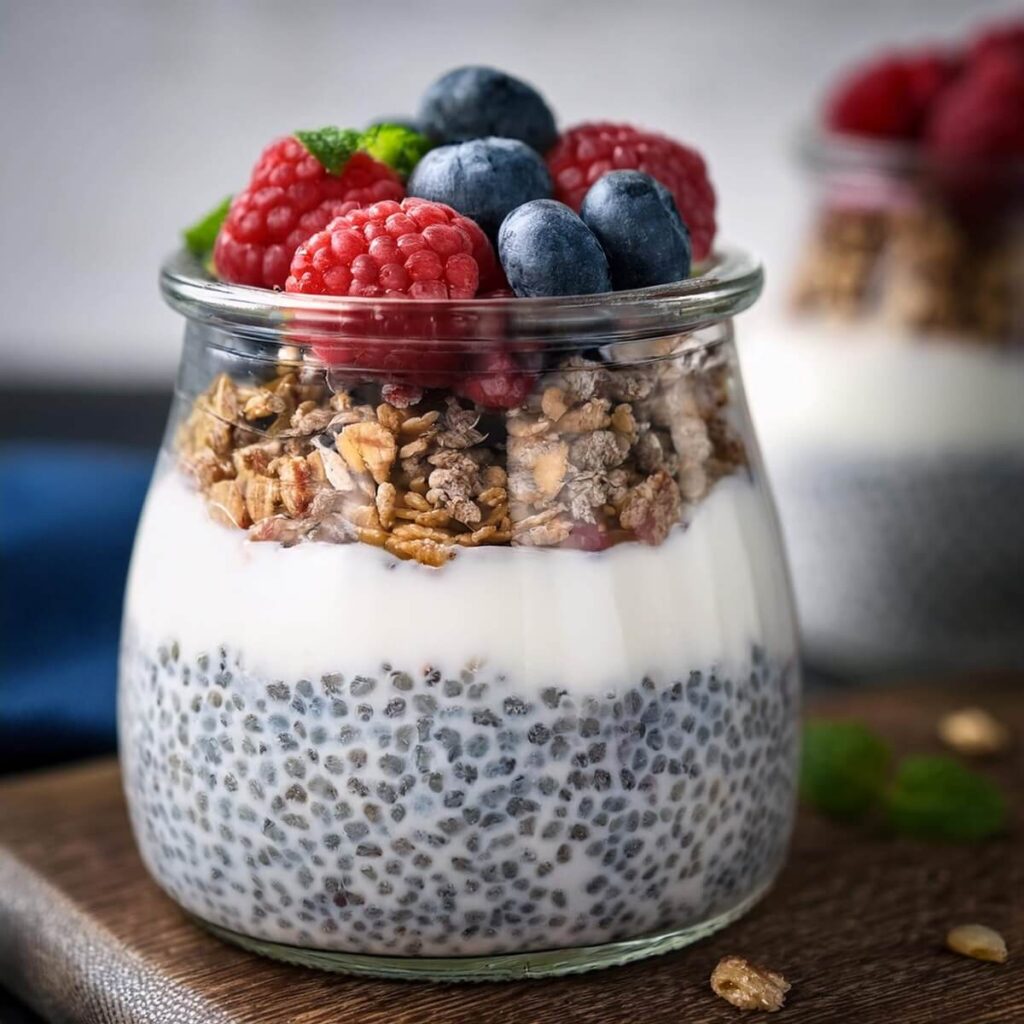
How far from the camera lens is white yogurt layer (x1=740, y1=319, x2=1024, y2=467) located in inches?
52.2

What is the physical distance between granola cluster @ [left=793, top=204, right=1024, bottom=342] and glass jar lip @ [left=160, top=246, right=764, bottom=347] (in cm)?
60

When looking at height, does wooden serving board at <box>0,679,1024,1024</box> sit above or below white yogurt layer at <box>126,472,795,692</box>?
below

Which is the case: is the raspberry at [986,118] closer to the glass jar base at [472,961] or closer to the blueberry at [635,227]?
the blueberry at [635,227]

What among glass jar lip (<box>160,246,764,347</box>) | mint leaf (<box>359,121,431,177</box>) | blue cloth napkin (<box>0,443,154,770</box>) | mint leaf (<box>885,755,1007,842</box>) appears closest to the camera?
glass jar lip (<box>160,246,764,347</box>)

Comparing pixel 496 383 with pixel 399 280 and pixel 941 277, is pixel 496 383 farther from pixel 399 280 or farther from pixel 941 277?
pixel 941 277

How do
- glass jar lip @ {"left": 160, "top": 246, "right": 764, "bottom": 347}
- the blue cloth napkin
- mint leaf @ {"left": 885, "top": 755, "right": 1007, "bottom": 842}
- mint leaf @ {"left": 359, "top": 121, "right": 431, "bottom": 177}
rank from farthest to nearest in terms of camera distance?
the blue cloth napkin, mint leaf @ {"left": 885, "top": 755, "right": 1007, "bottom": 842}, mint leaf @ {"left": 359, "top": 121, "right": 431, "bottom": 177}, glass jar lip @ {"left": 160, "top": 246, "right": 764, "bottom": 347}

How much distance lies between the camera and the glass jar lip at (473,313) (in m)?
0.70

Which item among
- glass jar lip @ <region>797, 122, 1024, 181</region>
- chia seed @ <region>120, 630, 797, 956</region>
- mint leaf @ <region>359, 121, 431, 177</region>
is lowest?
chia seed @ <region>120, 630, 797, 956</region>

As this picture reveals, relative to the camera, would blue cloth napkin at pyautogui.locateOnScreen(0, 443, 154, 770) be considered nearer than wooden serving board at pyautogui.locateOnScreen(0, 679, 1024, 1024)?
No

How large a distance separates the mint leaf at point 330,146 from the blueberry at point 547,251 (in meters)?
0.10

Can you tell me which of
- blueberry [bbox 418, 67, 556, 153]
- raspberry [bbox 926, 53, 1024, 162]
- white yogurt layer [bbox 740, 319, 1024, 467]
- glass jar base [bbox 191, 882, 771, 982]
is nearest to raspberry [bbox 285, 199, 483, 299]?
blueberry [bbox 418, 67, 556, 153]

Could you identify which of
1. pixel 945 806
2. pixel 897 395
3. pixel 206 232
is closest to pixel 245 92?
pixel 897 395

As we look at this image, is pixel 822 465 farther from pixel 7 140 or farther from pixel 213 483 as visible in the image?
pixel 7 140

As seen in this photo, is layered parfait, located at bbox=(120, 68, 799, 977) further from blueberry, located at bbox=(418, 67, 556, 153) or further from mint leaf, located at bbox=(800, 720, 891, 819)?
mint leaf, located at bbox=(800, 720, 891, 819)
